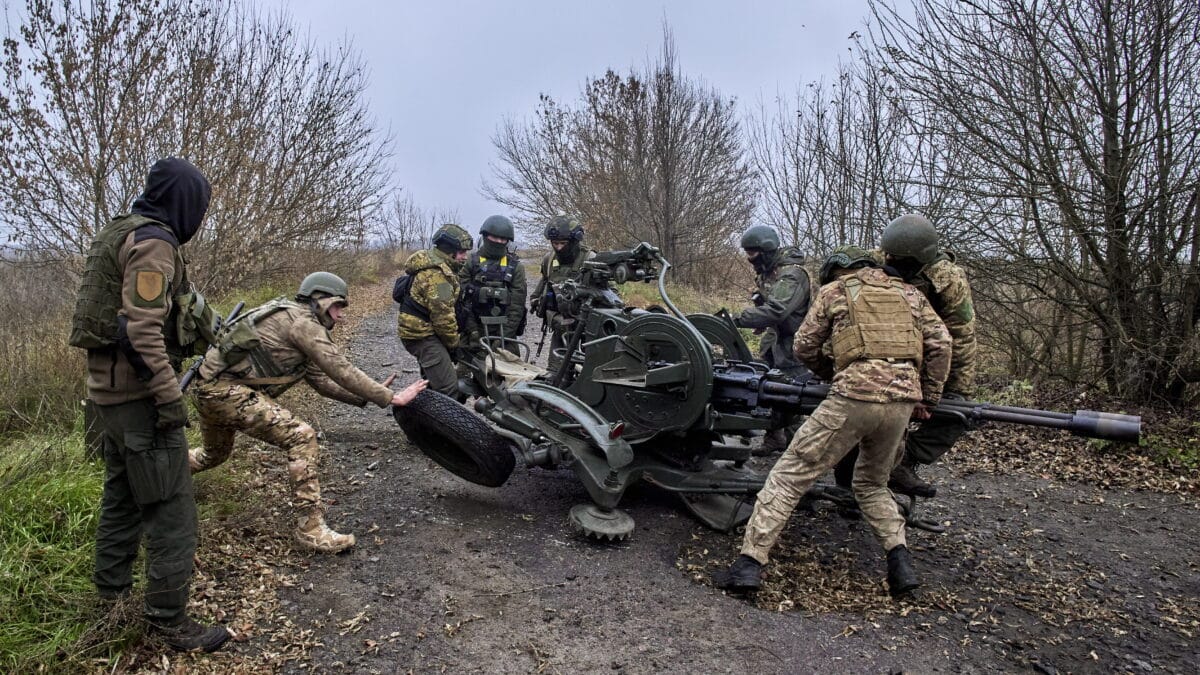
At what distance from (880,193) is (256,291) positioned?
11.6 metres

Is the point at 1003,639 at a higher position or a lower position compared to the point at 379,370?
lower

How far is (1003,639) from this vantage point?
365 centimetres

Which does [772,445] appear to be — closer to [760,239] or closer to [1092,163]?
[760,239]

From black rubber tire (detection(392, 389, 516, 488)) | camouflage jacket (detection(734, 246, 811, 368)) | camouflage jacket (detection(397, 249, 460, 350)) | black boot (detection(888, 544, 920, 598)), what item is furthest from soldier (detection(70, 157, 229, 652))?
camouflage jacket (detection(734, 246, 811, 368))

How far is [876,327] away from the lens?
4.02 metres

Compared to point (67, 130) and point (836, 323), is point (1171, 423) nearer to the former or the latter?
point (836, 323)

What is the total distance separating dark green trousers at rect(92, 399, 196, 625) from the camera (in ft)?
10.4

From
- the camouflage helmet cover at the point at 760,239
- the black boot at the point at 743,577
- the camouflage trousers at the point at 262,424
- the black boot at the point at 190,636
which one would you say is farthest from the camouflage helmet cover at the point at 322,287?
the camouflage helmet cover at the point at 760,239

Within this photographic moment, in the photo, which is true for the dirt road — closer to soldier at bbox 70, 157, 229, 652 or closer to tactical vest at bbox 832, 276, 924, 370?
soldier at bbox 70, 157, 229, 652

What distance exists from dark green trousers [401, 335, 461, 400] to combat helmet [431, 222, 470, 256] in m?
0.80

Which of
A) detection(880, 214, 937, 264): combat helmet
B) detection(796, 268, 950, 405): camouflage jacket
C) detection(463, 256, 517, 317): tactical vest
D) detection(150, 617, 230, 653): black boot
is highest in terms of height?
detection(880, 214, 937, 264): combat helmet

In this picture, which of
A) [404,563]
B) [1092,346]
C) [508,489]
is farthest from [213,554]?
[1092,346]

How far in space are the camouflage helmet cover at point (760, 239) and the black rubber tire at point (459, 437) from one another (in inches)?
115

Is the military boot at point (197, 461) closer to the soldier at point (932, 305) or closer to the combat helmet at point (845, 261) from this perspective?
the combat helmet at point (845, 261)
